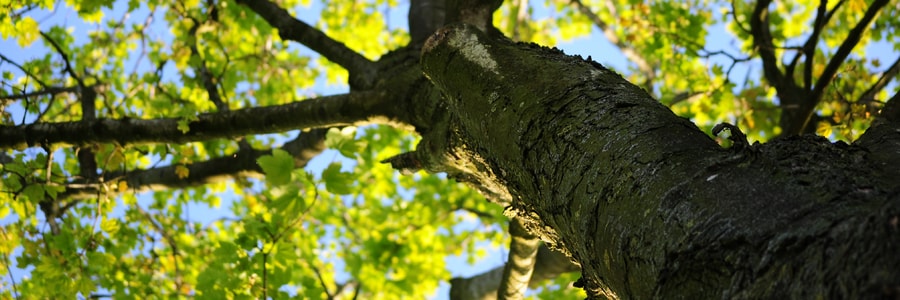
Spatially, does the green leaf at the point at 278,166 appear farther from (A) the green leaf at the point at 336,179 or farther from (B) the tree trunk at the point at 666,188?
(B) the tree trunk at the point at 666,188

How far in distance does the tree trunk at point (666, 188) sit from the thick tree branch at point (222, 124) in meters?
1.18

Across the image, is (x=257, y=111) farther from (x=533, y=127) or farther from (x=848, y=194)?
(x=848, y=194)

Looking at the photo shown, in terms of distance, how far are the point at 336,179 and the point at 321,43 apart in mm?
875

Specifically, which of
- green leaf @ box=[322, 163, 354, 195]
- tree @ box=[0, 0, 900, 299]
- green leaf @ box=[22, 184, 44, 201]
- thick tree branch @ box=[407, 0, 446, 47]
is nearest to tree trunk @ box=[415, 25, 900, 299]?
tree @ box=[0, 0, 900, 299]

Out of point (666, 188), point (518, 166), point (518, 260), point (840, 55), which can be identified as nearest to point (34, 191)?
point (518, 260)

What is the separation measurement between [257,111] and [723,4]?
6.50m

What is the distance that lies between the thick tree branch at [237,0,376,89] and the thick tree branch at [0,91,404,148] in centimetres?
22

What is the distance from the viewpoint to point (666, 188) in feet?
3.62

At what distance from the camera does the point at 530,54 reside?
1769 mm

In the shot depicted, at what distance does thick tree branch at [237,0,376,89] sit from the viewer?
128 inches

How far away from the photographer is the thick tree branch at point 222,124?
2963mm

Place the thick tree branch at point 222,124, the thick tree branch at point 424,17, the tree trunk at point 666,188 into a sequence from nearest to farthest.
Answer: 1. the tree trunk at point 666,188
2. the thick tree branch at point 222,124
3. the thick tree branch at point 424,17

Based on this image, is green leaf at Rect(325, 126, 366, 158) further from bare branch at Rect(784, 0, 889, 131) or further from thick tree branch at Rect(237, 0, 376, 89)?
bare branch at Rect(784, 0, 889, 131)

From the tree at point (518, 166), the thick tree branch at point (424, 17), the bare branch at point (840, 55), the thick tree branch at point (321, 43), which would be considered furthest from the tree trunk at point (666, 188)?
the thick tree branch at point (424, 17)
